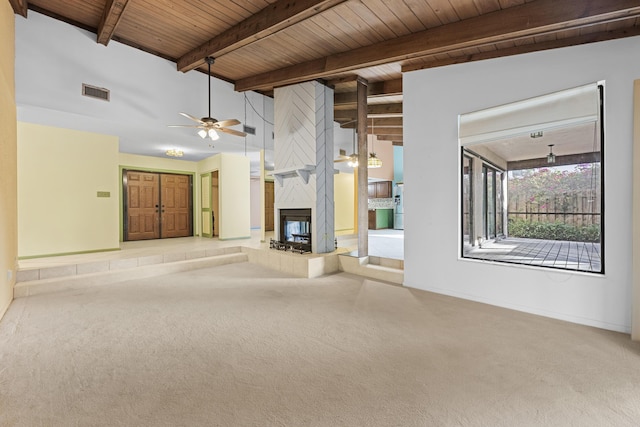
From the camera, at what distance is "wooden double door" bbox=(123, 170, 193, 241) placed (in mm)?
7957

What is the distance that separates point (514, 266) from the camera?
346 cm

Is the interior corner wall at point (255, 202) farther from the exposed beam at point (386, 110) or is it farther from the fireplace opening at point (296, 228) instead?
the exposed beam at point (386, 110)

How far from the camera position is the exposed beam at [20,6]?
364 centimetres

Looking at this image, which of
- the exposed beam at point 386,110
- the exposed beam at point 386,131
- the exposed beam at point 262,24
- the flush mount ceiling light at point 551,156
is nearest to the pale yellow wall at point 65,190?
the exposed beam at point 262,24

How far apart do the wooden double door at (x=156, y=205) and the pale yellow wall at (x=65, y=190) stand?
81.4 inches

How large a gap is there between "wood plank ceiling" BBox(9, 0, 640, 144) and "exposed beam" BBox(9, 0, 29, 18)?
1 cm

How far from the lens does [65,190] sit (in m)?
5.42

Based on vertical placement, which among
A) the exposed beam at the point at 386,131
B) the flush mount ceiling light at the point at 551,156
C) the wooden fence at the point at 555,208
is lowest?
the wooden fence at the point at 555,208

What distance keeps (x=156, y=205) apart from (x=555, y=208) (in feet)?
30.0

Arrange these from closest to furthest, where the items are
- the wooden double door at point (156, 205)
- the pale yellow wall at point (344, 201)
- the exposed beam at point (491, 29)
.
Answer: the exposed beam at point (491, 29) → the wooden double door at point (156, 205) → the pale yellow wall at point (344, 201)

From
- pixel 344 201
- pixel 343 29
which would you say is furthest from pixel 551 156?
pixel 344 201

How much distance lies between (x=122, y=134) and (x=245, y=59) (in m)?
2.82

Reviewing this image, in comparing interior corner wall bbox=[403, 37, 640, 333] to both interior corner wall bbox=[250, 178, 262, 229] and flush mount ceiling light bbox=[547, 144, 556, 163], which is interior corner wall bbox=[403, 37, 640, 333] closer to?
flush mount ceiling light bbox=[547, 144, 556, 163]

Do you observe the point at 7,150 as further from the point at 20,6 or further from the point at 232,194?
the point at 232,194
